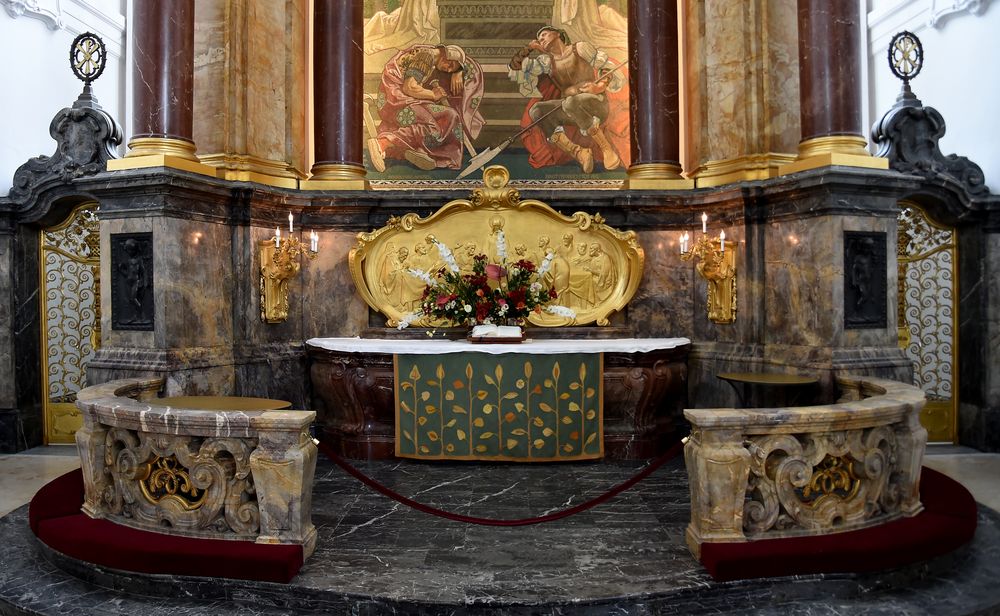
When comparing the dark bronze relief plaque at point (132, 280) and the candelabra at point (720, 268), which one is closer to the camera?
the dark bronze relief plaque at point (132, 280)

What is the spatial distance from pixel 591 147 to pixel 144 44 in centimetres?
489

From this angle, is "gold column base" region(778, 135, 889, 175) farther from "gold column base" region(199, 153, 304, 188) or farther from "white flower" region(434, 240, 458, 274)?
"gold column base" region(199, 153, 304, 188)

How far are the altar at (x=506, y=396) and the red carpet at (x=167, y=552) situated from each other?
2.60 m

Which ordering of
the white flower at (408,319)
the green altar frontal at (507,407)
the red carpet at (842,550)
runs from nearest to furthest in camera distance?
the red carpet at (842,550) < the green altar frontal at (507,407) < the white flower at (408,319)

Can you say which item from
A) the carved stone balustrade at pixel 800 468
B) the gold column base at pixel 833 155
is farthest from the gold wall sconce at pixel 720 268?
the carved stone balustrade at pixel 800 468

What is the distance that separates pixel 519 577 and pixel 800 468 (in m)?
1.64

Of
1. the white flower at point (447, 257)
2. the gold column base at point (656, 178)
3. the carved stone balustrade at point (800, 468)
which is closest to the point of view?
the carved stone balustrade at point (800, 468)

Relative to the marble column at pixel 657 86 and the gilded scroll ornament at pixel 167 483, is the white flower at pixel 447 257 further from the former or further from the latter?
the gilded scroll ornament at pixel 167 483

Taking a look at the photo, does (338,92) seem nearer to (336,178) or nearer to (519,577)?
(336,178)

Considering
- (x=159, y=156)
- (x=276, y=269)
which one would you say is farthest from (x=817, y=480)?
(x=159, y=156)

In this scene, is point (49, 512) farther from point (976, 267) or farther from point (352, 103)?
point (976, 267)

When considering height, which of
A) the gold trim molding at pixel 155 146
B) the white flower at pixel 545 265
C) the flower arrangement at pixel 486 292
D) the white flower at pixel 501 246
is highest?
the gold trim molding at pixel 155 146

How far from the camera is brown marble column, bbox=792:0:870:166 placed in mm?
6656

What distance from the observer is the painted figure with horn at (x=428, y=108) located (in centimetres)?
921
